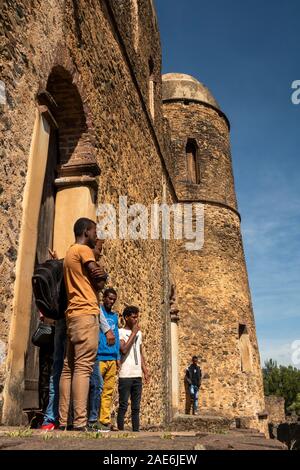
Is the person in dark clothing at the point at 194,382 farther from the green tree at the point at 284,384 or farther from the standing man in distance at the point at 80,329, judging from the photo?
the green tree at the point at 284,384

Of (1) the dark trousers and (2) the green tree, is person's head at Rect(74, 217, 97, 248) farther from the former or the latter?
(2) the green tree

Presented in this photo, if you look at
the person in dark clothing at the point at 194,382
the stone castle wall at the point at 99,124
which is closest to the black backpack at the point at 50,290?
the stone castle wall at the point at 99,124

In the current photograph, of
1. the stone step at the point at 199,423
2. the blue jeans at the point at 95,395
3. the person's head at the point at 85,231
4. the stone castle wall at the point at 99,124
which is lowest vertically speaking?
the stone step at the point at 199,423

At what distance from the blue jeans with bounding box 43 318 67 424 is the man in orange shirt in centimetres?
16

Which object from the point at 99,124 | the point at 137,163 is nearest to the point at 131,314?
the point at 99,124

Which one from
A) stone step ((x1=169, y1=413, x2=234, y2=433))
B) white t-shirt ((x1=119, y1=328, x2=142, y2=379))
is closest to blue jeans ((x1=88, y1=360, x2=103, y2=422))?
white t-shirt ((x1=119, y1=328, x2=142, y2=379))

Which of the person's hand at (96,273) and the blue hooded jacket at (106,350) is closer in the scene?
the person's hand at (96,273)

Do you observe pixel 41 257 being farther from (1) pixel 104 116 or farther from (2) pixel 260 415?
(2) pixel 260 415

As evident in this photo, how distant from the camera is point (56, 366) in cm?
335

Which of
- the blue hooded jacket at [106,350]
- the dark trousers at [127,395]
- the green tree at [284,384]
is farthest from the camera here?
the green tree at [284,384]

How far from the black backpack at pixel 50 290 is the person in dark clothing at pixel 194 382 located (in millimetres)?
9029

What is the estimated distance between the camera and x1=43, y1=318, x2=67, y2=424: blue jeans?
3.25 metres

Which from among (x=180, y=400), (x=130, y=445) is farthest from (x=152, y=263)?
(x=130, y=445)

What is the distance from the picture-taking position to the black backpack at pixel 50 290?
3225 mm
